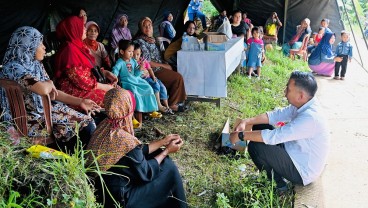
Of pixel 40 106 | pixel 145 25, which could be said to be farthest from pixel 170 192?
pixel 145 25

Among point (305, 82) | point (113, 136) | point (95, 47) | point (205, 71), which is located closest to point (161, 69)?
point (205, 71)

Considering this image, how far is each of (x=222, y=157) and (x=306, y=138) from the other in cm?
129

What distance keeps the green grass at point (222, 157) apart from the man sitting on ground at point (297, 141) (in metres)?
0.19

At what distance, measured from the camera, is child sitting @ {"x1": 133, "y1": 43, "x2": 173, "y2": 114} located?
16.1 feet

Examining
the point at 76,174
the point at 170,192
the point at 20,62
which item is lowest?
the point at 170,192

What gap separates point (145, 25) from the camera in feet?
17.7

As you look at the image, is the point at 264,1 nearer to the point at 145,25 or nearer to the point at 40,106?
the point at 145,25

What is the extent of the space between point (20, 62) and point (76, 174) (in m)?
1.38

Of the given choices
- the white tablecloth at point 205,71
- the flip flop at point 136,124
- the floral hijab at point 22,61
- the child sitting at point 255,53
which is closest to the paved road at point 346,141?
the child sitting at point 255,53

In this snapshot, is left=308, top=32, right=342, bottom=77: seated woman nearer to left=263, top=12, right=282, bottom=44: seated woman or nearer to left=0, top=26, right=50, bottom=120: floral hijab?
left=263, top=12, right=282, bottom=44: seated woman

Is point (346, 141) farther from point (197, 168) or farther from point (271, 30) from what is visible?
point (271, 30)

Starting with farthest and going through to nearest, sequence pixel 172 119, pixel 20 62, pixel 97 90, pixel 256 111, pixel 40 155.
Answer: pixel 256 111
pixel 172 119
pixel 97 90
pixel 20 62
pixel 40 155

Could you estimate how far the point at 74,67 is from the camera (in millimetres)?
4027

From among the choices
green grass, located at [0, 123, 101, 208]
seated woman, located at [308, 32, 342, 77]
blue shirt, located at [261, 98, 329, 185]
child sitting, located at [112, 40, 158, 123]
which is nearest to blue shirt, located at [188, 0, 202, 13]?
seated woman, located at [308, 32, 342, 77]
